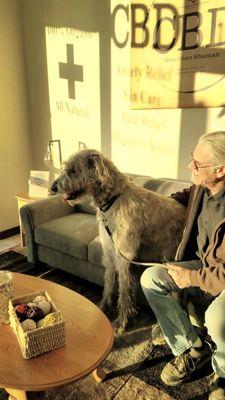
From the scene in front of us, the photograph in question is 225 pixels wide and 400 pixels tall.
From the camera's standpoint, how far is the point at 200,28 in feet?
7.70

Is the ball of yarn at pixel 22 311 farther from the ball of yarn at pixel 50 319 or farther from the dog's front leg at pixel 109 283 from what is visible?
the dog's front leg at pixel 109 283

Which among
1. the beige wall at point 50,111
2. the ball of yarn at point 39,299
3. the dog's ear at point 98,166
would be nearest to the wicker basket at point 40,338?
the ball of yarn at point 39,299

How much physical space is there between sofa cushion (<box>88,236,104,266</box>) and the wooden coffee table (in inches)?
28.5

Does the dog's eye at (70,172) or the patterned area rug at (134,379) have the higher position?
the dog's eye at (70,172)

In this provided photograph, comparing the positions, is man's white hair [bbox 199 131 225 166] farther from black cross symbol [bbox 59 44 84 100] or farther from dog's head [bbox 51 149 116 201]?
black cross symbol [bbox 59 44 84 100]

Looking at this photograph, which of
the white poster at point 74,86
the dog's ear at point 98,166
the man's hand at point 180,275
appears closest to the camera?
the man's hand at point 180,275

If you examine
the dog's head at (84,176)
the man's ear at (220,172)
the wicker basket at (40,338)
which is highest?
the man's ear at (220,172)

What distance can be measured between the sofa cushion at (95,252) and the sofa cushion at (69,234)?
45 millimetres

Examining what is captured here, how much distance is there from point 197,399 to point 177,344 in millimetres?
248

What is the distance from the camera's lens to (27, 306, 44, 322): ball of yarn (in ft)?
4.38

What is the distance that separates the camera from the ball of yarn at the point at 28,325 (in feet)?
4.18

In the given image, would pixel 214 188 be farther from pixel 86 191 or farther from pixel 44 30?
pixel 44 30

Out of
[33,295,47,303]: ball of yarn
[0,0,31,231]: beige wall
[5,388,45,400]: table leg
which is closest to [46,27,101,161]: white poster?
[0,0,31,231]: beige wall

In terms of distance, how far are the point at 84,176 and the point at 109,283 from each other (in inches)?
28.8
